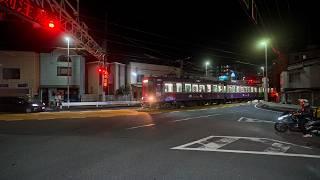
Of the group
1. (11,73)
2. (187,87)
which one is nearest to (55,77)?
(11,73)

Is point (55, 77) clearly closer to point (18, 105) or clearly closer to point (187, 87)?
point (18, 105)

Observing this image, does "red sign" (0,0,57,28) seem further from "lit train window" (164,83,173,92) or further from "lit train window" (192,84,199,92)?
"lit train window" (192,84,199,92)

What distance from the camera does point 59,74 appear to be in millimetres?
54562

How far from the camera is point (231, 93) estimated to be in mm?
53594

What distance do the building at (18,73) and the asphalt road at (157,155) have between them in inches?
1547

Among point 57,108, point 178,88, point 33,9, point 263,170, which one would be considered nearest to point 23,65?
point 57,108

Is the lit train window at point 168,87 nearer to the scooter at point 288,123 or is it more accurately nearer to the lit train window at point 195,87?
the lit train window at point 195,87

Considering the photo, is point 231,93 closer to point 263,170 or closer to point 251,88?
point 251,88

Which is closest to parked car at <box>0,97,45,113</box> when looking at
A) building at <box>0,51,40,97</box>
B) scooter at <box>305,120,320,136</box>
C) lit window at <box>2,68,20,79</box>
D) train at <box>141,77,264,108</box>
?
train at <box>141,77,264,108</box>

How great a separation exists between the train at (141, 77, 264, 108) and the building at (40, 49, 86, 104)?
62.2 feet

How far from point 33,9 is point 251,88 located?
48.9 metres

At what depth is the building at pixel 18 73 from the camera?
5147cm

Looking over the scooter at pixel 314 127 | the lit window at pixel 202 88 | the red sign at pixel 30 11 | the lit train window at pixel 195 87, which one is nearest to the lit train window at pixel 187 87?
the lit train window at pixel 195 87

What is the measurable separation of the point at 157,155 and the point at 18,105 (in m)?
26.5
